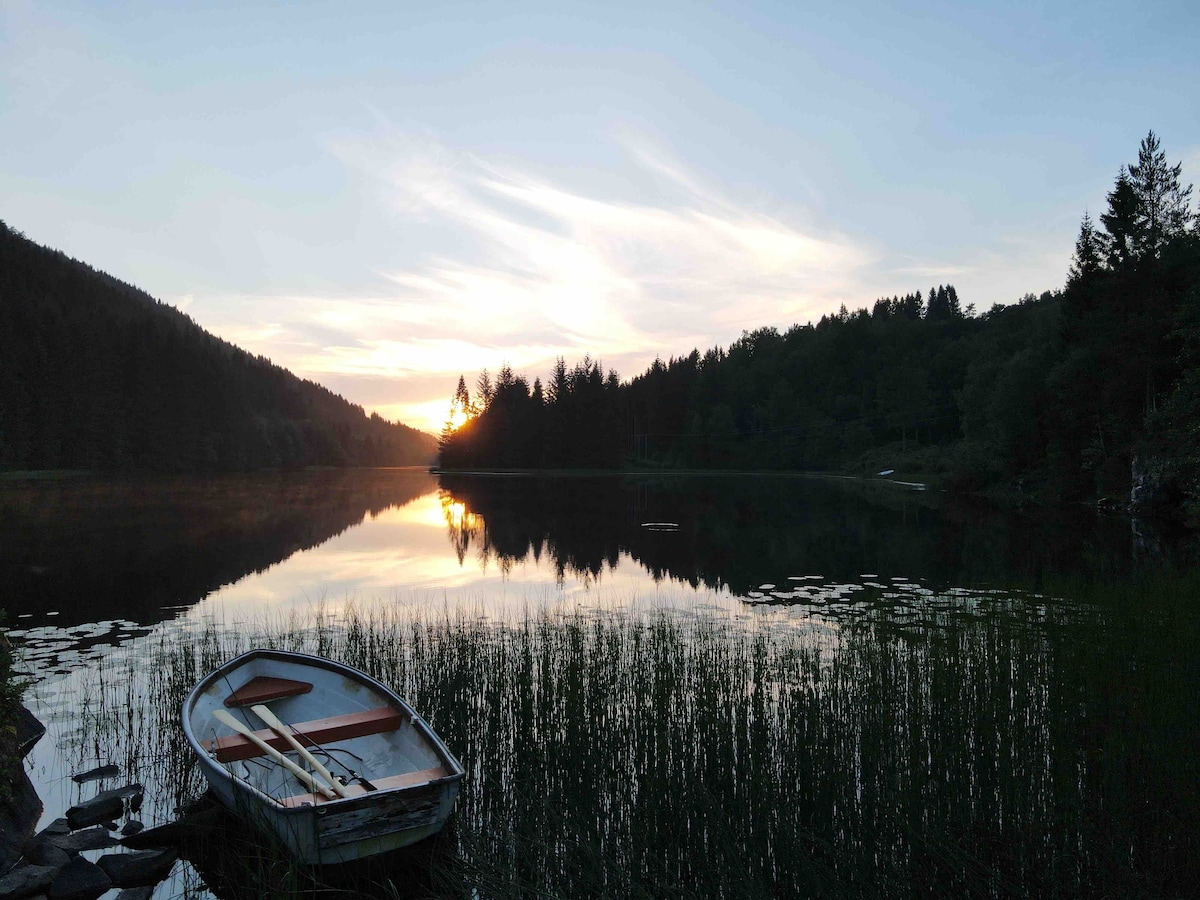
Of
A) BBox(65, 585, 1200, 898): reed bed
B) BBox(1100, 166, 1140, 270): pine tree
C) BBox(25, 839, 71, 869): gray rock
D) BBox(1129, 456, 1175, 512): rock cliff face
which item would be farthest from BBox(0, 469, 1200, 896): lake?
BBox(1100, 166, 1140, 270): pine tree

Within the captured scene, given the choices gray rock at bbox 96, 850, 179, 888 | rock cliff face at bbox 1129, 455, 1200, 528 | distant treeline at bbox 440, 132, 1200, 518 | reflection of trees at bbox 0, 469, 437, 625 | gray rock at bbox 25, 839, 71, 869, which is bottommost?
gray rock at bbox 96, 850, 179, 888

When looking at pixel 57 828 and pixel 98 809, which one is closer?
pixel 57 828

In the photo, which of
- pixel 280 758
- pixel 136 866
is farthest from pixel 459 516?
pixel 136 866

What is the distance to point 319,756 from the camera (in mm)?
6770

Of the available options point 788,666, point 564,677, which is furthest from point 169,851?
point 788,666

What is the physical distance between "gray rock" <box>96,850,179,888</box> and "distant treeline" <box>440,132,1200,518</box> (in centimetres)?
2779

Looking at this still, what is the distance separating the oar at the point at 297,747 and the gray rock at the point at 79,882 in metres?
1.50

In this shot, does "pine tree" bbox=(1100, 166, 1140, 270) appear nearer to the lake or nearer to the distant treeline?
the distant treeline

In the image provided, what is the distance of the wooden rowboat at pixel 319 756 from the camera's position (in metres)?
5.18

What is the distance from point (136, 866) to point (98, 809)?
1.13m

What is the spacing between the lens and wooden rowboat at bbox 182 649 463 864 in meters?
5.18

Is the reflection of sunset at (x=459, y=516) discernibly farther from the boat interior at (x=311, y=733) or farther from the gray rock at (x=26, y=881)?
the gray rock at (x=26, y=881)

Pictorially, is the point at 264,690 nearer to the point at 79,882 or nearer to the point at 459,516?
the point at 79,882

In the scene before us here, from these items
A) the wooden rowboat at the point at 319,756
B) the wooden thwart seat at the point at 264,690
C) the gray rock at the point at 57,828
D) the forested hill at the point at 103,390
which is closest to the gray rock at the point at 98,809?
the gray rock at the point at 57,828
